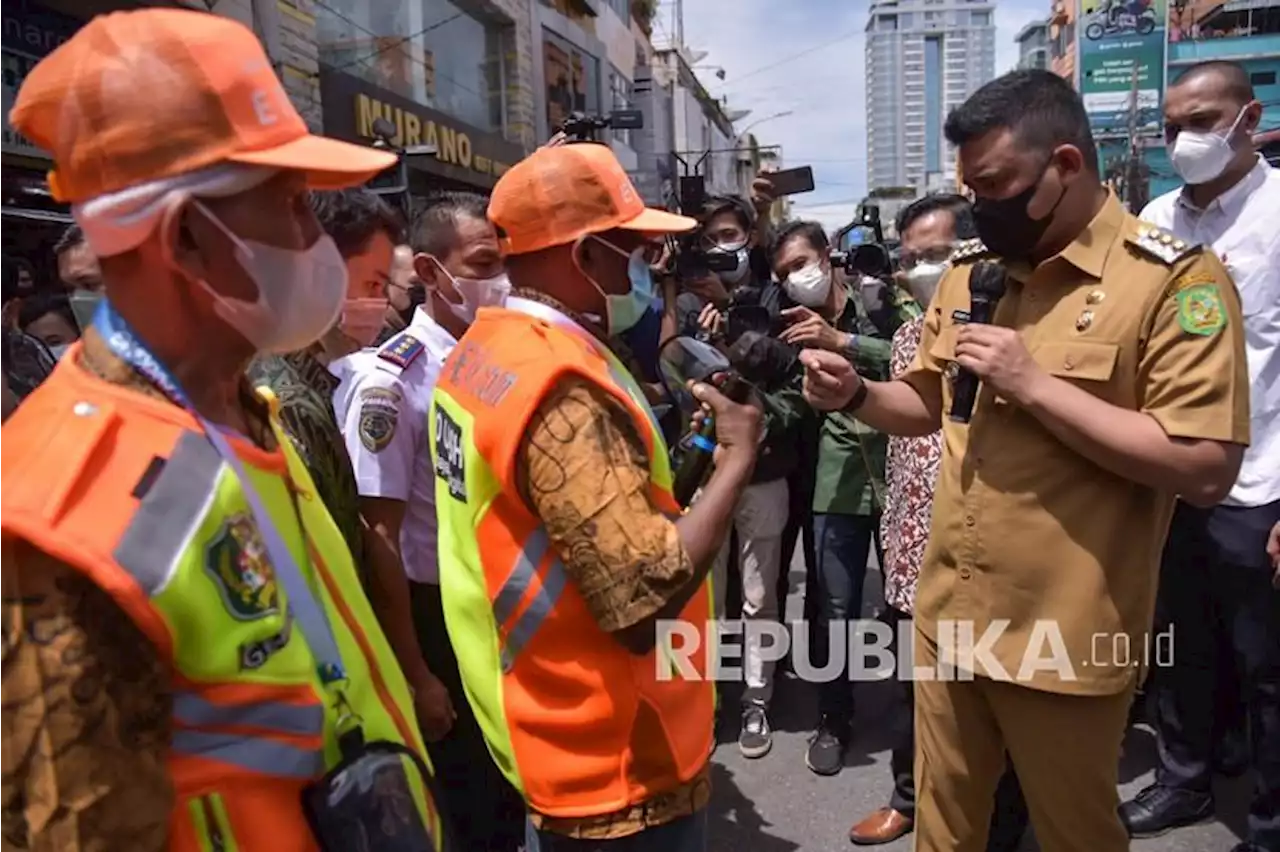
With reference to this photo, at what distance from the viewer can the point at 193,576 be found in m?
0.91

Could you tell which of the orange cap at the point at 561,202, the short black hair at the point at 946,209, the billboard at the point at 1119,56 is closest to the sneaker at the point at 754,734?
the short black hair at the point at 946,209

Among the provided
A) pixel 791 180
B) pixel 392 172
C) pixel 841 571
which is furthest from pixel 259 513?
pixel 392 172

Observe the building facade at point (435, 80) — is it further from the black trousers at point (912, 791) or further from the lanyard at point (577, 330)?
the lanyard at point (577, 330)

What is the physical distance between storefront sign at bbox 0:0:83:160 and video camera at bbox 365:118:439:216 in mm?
1864

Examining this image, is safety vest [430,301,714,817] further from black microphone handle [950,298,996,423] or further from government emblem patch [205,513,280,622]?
black microphone handle [950,298,996,423]

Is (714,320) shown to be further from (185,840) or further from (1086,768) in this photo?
(185,840)

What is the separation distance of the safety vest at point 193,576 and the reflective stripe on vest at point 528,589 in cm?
58

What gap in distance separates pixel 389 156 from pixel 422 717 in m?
1.42

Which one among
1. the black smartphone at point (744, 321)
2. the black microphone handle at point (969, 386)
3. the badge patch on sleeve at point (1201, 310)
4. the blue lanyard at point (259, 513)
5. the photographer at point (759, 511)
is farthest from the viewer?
the photographer at point (759, 511)

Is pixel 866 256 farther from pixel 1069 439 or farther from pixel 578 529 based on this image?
pixel 578 529

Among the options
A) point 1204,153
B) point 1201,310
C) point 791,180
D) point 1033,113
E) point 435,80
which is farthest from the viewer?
point 435,80

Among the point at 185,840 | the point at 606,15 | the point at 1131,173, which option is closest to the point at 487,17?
the point at 606,15

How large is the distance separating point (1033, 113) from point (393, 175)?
508cm

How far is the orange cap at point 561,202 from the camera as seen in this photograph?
177 cm
